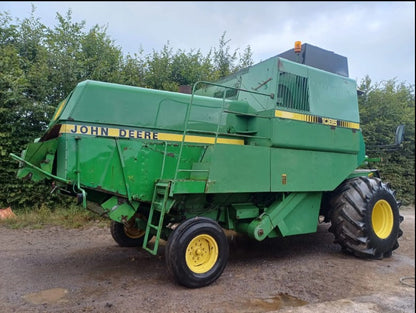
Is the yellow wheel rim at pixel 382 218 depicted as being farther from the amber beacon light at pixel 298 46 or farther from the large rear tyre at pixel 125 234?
the large rear tyre at pixel 125 234

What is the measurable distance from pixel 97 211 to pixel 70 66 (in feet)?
16.6

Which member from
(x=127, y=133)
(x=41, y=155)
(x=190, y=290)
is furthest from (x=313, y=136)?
(x=41, y=155)

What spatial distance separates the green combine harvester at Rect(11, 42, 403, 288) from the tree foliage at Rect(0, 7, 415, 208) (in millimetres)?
2858

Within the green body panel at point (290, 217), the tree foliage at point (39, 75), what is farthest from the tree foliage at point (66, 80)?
the green body panel at point (290, 217)

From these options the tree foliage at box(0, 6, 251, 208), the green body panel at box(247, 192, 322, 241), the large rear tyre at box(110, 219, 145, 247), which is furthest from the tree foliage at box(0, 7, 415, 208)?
the green body panel at box(247, 192, 322, 241)

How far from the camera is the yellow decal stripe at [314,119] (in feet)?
17.3

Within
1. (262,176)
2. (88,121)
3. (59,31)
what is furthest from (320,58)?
(59,31)

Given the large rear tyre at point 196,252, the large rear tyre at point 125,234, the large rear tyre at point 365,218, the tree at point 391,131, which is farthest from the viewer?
the tree at point 391,131

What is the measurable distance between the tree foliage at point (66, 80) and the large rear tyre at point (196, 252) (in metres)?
4.49

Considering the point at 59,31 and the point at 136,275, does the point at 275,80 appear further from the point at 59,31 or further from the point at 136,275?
the point at 59,31

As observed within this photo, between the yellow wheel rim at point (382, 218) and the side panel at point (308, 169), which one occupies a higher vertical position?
the side panel at point (308, 169)

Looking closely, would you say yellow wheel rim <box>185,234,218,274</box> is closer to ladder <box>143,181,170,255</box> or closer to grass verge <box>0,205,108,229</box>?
ladder <box>143,181,170,255</box>

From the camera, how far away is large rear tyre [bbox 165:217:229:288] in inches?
163

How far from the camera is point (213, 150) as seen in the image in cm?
454
